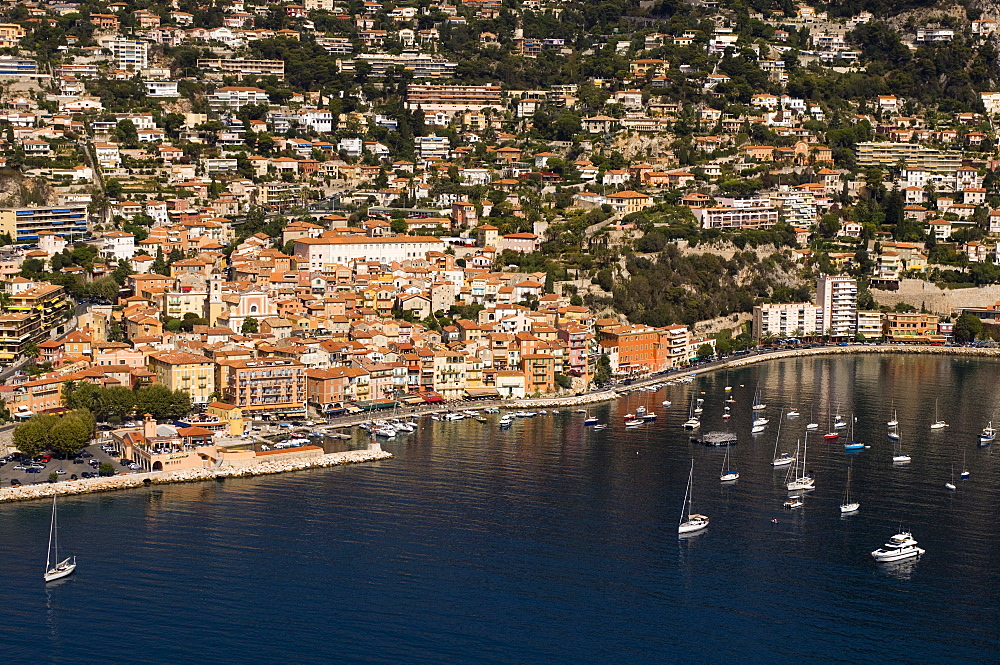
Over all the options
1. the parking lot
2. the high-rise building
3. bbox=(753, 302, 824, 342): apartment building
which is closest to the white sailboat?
the parking lot

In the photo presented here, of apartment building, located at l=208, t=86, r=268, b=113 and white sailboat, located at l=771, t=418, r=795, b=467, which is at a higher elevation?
apartment building, located at l=208, t=86, r=268, b=113

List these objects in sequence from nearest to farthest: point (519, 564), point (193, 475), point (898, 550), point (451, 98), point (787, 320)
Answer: point (519, 564) → point (898, 550) → point (193, 475) → point (787, 320) → point (451, 98)

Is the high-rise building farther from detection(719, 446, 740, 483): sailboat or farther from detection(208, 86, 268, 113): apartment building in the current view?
detection(208, 86, 268, 113): apartment building

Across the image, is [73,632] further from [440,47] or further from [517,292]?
[440,47]

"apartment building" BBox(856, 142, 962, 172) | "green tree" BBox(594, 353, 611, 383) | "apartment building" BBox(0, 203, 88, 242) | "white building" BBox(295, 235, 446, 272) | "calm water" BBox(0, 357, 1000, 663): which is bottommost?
"calm water" BBox(0, 357, 1000, 663)

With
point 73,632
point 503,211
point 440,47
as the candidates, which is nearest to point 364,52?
point 440,47

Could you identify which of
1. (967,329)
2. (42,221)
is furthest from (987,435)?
(42,221)

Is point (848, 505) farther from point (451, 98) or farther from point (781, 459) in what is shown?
point (451, 98)
